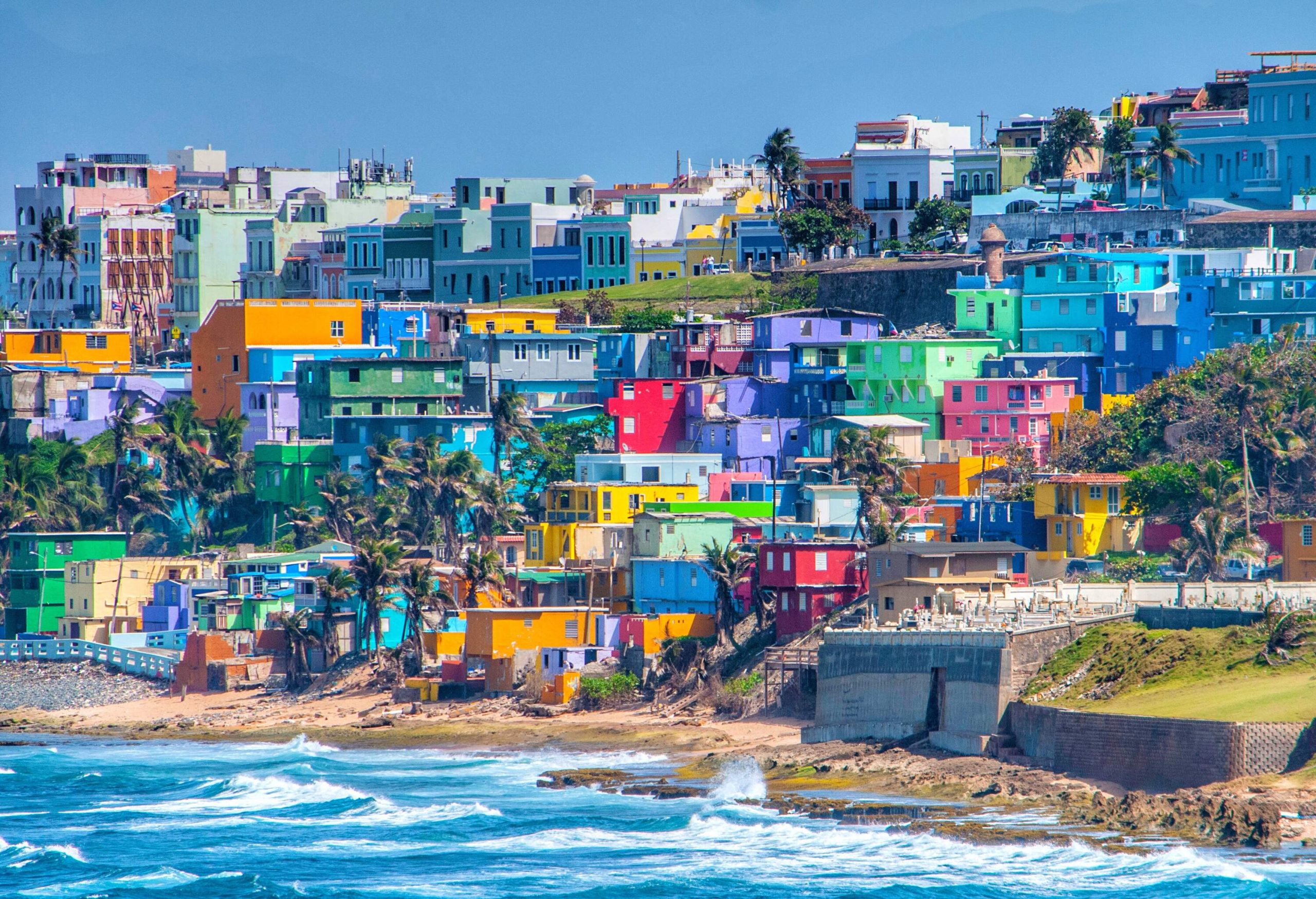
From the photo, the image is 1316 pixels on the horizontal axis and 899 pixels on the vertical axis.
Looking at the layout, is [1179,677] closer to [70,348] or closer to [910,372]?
[910,372]

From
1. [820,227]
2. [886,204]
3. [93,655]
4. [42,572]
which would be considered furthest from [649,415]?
[886,204]

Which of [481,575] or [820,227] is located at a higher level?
[820,227]

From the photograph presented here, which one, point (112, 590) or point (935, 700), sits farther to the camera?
point (112, 590)

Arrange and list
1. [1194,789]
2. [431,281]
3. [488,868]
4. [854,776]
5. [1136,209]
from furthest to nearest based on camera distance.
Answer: [431,281]
[1136,209]
[854,776]
[488,868]
[1194,789]

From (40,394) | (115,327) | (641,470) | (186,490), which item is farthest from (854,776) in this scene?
(115,327)

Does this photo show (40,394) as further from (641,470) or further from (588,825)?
(588,825)

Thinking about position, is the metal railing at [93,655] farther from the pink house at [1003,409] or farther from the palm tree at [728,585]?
the pink house at [1003,409]

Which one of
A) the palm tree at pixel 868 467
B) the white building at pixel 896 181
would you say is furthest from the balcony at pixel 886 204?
the palm tree at pixel 868 467

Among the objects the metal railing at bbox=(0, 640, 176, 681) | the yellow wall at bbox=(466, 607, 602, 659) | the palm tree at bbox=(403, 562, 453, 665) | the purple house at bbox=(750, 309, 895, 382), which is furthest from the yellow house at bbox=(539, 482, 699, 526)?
the purple house at bbox=(750, 309, 895, 382)
